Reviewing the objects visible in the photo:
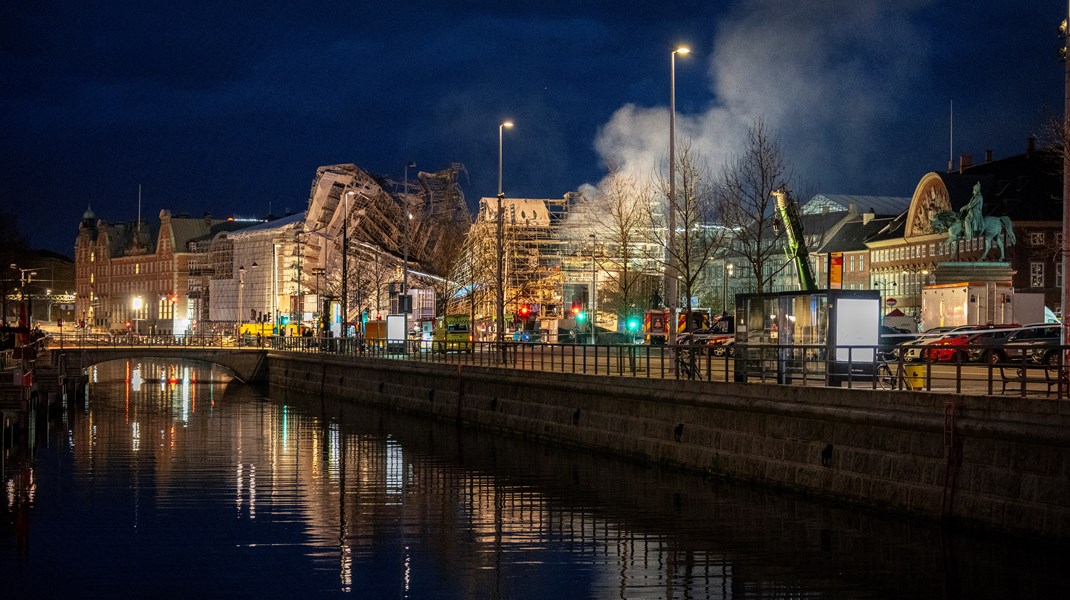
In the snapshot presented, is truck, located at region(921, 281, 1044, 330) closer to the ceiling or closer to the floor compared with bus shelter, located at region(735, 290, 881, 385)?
closer to the ceiling

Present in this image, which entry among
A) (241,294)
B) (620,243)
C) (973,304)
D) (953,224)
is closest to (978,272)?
(973,304)

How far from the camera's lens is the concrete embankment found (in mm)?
23672

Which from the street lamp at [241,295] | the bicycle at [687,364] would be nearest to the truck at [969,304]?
the bicycle at [687,364]

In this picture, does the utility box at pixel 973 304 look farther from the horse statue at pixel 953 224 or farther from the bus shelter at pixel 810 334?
the bus shelter at pixel 810 334

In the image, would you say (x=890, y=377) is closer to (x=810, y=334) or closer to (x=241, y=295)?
(x=810, y=334)

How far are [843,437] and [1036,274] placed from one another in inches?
3175

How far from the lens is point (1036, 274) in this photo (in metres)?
104

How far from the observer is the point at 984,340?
48.2 metres

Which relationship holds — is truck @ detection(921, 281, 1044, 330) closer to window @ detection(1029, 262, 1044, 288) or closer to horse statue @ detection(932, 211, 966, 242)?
horse statue @ detection(932, 211, 966, 242)

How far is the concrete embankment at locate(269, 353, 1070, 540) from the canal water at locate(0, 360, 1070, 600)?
55 cm

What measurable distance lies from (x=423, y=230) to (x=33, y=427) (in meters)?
94.0

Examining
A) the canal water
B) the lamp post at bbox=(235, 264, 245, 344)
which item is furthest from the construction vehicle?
the lamp post at bbox=(235, 264, 245, 344)

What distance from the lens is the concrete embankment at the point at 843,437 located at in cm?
2367

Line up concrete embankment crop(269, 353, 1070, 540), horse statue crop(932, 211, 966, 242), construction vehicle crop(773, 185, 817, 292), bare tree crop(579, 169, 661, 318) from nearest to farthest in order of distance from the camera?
1. concrete embankment crop(269, 353, 1070, 540)
2. construction vehicle crop(773, 185, 817, 292)
3. horse statue crop(932, 211, 966, 242)
4. bare tree crop(579, 169, 661, 318)
